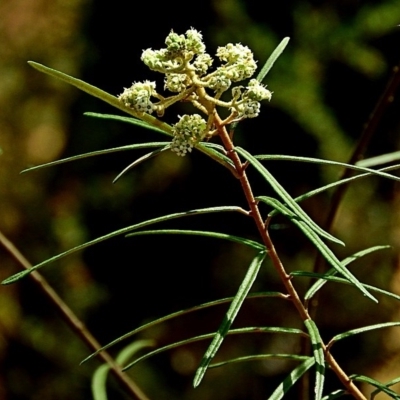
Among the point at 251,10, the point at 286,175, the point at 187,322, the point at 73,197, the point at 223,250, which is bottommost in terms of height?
the point at 187,322

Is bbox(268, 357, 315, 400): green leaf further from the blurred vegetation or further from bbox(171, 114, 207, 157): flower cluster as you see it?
the blurred vegetation

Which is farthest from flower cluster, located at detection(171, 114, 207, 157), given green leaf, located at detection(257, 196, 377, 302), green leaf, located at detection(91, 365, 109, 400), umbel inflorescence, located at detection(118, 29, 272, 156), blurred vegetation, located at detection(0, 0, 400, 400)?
blurred vegetation, located at detection(0, 0, 400, 400)

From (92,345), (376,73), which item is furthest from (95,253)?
(92,345)

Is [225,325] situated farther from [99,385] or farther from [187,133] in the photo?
[99,385]

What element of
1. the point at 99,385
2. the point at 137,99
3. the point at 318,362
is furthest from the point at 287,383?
the point at 99,385

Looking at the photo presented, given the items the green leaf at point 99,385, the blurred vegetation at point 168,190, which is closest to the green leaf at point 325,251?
the green leaf at point 99,385

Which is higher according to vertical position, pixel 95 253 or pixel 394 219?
pixel 95 253

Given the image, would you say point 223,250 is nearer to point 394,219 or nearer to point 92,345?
point 394,219
